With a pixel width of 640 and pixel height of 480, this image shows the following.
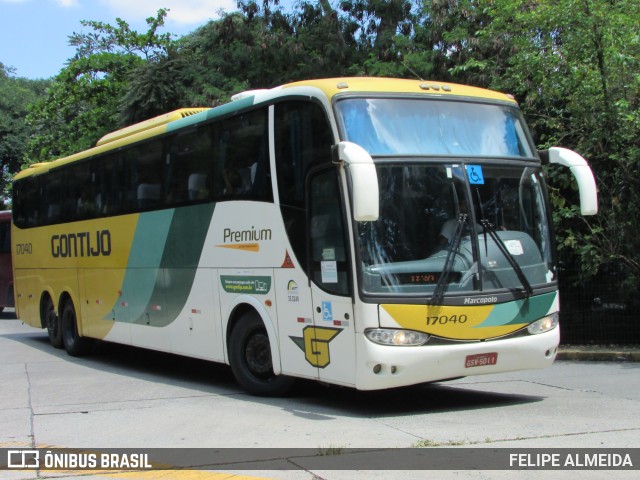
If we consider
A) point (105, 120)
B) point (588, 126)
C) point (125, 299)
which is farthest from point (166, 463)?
point (105, 120)

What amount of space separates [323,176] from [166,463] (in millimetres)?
3397

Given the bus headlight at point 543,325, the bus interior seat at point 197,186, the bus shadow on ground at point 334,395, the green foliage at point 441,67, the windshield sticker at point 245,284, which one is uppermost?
the green foliage at point 441,67

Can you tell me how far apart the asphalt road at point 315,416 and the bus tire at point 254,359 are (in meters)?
0.19

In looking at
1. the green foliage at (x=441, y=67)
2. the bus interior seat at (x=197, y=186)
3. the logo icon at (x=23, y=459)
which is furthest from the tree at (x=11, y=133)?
the logo icon at (x=23, y=459)

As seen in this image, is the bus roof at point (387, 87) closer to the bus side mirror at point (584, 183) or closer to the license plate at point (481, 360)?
the bus side mirror at point (584, 183)

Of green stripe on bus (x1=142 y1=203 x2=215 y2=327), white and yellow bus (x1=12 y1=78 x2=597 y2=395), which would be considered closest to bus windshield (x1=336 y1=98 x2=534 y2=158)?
white and yellow bus (x1=12 y1=78 x2=597 y2=395)

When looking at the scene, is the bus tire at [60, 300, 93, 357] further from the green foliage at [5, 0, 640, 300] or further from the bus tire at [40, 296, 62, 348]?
the green foliage at [5, 0, 640, 300]

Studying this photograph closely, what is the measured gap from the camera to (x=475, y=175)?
830 cm

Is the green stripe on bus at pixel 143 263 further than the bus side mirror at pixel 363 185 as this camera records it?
Yes

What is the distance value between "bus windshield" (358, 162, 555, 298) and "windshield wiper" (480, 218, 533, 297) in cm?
1

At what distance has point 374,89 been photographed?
838 centimetres

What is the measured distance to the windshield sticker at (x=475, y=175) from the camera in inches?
325

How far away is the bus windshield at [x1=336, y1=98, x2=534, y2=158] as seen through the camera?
8109 millimetres

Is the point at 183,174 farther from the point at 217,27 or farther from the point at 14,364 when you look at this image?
the point at 217,27
